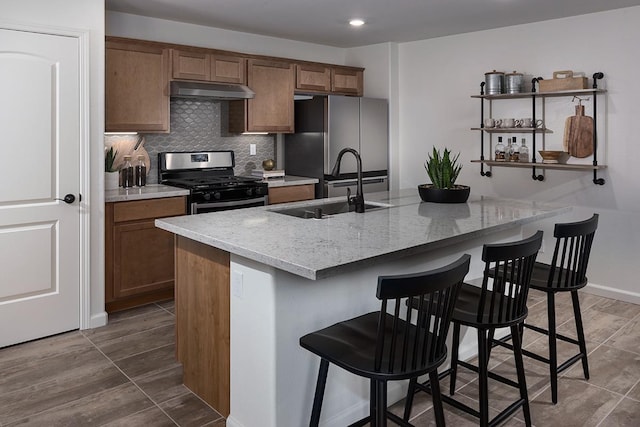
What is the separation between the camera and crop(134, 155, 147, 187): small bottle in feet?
14.3

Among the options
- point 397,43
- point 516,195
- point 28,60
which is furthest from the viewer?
point 397,43

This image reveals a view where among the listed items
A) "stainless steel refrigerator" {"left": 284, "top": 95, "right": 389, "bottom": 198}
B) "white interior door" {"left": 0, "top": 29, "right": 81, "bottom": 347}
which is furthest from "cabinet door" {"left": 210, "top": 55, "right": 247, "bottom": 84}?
"white interior door" {"left": 0, "top": 29, "right": 81, "bottom": 347}

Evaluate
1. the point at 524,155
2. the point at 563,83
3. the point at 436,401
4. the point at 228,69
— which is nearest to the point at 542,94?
the point at 563,83

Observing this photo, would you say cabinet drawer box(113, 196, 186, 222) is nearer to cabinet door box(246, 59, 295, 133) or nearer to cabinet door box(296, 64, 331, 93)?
cabinet door box(246, 59, 295, 133)

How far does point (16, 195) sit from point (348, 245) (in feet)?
7.77

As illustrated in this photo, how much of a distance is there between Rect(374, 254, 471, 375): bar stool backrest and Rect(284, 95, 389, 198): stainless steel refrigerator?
3.32 meters

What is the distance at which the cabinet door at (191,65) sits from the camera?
4.31 metres

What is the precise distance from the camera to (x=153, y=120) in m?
4.22

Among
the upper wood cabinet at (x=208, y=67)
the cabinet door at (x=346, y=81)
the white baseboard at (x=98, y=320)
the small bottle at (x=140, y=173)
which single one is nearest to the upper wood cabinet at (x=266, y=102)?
the upper wood cabinet at (x=208, y=67)

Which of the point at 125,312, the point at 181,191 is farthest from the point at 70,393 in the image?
the point at 181,191

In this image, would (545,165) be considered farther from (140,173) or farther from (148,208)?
(140,173)

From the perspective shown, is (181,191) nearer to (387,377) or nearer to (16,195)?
(16,195)

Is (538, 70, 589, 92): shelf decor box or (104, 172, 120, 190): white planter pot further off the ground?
(538, 70, 589, 92): shelf decor box

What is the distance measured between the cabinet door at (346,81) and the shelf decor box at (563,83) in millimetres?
2002
